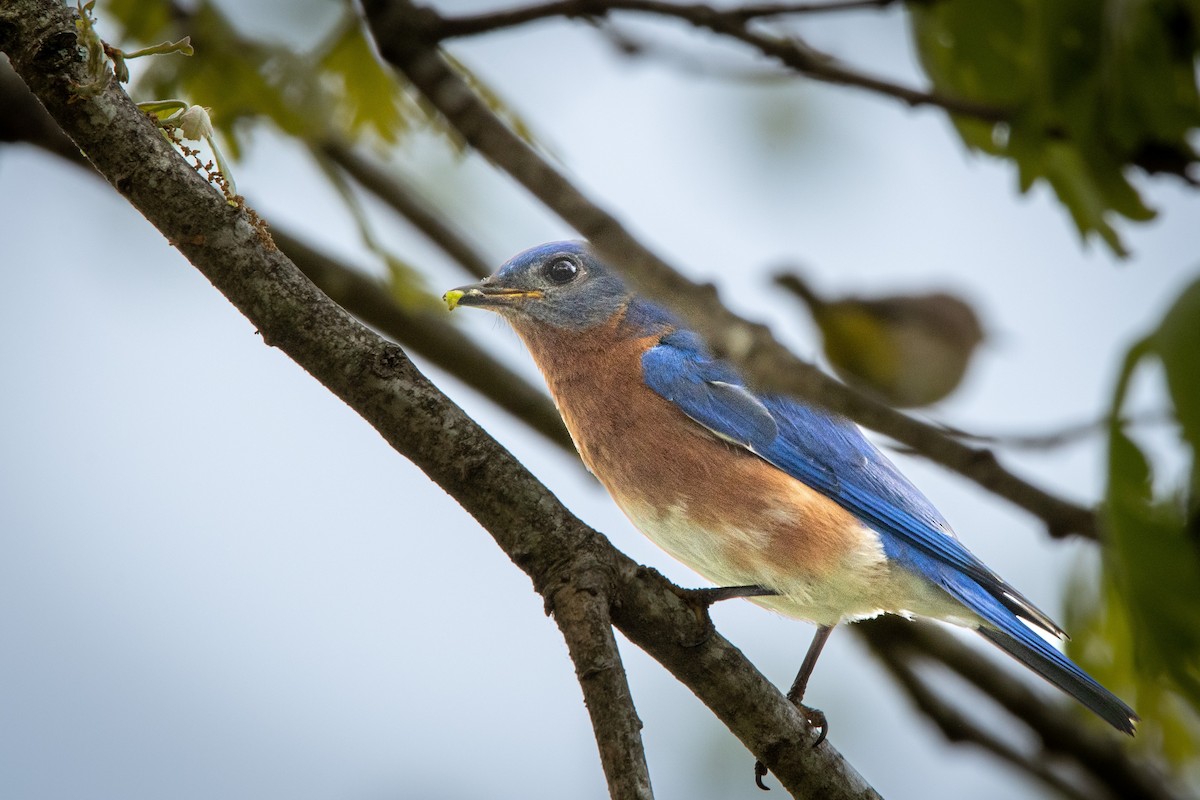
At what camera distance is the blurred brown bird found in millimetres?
3762

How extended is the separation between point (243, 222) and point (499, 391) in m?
2.97

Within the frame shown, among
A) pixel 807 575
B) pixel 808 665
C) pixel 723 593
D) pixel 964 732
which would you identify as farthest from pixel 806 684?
pixel 964 732

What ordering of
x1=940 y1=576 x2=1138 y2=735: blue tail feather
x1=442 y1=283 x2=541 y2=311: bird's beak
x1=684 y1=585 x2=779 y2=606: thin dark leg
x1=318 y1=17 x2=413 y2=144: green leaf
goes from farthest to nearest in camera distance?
x1=442 y1=283 x2=541 y2=311: bird's beak
x1=318 y1=17 x2=413 y2=144: green leaf
x1=940 y1=576 x2=1138 y2=735: blue tail feather
x1=684 y1=585 x2=779 y2=606: thin dark leg

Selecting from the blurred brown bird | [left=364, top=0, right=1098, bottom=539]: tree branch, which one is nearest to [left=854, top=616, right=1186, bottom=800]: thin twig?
the blurred brown bird

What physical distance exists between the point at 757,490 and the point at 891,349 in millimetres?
973

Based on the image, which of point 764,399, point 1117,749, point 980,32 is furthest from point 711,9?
point 1117,749

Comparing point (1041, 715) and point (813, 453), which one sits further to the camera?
point (1041, 715)

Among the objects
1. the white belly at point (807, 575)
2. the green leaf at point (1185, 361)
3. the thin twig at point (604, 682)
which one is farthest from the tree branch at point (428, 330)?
the green leaf at point (1185, 361)

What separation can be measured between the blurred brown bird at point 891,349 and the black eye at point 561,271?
1878mm

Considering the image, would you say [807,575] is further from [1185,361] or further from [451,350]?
[1185,361]

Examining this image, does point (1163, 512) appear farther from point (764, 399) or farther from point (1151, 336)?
point (764, 399)

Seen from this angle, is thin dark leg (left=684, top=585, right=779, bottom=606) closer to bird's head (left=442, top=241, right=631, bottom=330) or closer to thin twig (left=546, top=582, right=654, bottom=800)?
thin twig (left=546, top=582, right=654, bottom=800)

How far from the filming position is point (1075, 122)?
3354mm

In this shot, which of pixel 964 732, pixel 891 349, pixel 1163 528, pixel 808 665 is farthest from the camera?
pixel 964 732
